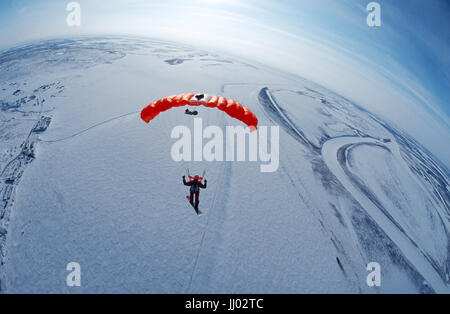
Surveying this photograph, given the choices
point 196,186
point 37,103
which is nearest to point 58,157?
point 196,186

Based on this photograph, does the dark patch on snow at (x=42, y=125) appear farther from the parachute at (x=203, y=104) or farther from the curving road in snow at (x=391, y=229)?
the curving road in snow at (x=391, y=229)

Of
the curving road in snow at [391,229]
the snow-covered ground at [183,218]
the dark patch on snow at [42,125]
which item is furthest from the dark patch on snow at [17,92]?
the curving road in snow at [391,229]

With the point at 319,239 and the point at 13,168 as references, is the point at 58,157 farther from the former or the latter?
the point at 319,239

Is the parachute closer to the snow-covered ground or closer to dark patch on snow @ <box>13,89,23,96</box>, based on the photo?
the snow-covered ground

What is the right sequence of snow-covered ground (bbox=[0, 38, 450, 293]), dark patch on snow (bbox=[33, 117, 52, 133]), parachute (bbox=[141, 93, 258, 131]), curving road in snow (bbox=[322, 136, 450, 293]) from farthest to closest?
dark patch on snow (bbox=[33, 117, 52, 133]) < curving road in snow (bbox=[322, 136, 450, 293]) < parachute (bbox=[141, 93, 258, 131]) < snow-covered ground (bbox=[0, 38, 450, 293])

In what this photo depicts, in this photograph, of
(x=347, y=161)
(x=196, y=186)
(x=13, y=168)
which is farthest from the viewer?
(x=347, y=161)

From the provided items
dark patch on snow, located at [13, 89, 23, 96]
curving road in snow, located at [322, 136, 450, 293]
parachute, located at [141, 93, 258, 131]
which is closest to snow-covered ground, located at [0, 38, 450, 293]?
curving road in snow, located at [322, 136, 450, 293]
